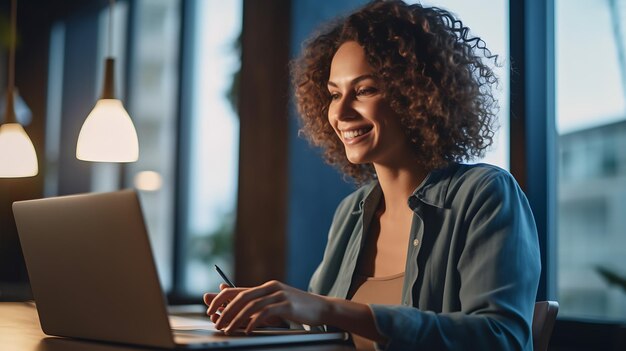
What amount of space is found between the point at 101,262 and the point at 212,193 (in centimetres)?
345

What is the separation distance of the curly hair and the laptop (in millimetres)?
701

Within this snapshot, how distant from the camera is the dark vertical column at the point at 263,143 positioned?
326 centimetres

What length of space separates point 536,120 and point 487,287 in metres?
1.18

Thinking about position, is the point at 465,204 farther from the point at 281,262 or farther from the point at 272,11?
the point at 272,11

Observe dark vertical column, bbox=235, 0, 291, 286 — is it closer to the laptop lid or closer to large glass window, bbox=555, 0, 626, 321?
large glass window, bbox=555, 0, 626, 321

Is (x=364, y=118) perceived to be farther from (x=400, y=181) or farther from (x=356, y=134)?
(x=400, y=181)

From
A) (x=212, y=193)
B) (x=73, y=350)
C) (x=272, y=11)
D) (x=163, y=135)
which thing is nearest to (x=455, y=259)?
(x=73, y=350)

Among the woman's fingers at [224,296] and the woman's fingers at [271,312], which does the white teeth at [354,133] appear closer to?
the woman's fingers at [224,296]

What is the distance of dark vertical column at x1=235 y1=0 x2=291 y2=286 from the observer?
3260 millimetres

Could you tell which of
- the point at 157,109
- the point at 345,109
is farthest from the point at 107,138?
the point at 157,109

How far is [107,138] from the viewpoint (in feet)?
7.73

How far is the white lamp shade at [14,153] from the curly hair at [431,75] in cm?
123

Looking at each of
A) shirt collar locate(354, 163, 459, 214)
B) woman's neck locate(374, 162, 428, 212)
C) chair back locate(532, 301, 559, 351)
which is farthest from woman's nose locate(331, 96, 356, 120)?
chair back locate(532, 301, 559, 351)

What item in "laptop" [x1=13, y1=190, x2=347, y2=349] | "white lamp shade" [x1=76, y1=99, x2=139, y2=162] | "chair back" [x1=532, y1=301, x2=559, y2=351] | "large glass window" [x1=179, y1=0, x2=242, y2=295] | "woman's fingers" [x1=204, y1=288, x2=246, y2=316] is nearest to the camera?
"laptop" [x1=13, y1=190, x2=347, y2=349]
